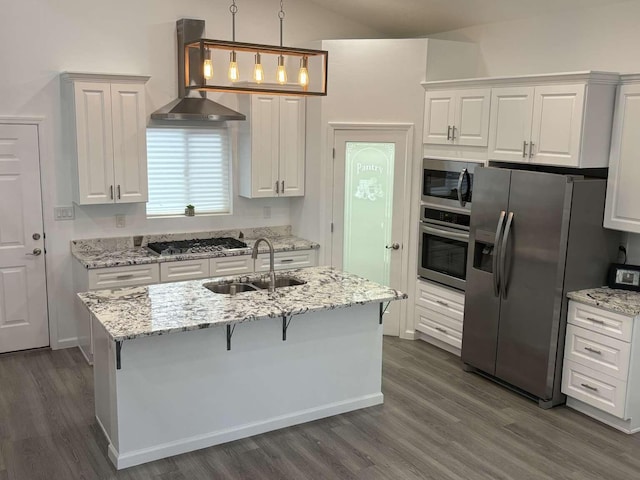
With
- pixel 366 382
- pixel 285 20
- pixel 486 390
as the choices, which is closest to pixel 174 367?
pixel 366 382

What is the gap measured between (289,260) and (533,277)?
2.52 metres

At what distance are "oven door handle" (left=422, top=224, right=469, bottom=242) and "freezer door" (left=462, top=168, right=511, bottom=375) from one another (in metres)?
0.23

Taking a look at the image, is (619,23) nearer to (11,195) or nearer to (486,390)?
(486,390)

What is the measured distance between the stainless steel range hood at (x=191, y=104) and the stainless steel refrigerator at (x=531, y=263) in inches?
96.0

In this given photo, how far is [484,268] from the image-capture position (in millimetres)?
5230

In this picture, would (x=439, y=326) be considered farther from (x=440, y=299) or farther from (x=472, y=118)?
(x=472, y=118)

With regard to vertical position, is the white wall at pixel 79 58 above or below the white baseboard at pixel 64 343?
above

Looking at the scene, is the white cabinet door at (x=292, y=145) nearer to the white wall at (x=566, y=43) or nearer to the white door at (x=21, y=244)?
the white wall at (x=566, y=43)

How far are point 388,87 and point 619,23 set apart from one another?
6.83ft

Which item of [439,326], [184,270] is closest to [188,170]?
[184,270]

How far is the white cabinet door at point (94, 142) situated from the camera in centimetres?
538

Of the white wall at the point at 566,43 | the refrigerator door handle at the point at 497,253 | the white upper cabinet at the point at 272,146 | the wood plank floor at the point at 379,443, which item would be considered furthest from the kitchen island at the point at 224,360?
the white wall at the point at 566,43

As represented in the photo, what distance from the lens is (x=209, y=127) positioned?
638 centimetres

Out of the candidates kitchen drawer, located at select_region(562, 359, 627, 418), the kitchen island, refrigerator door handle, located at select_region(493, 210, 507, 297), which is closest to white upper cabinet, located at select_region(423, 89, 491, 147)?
refrigerator door handle, located at select_region(493, 210, 507, 297)
